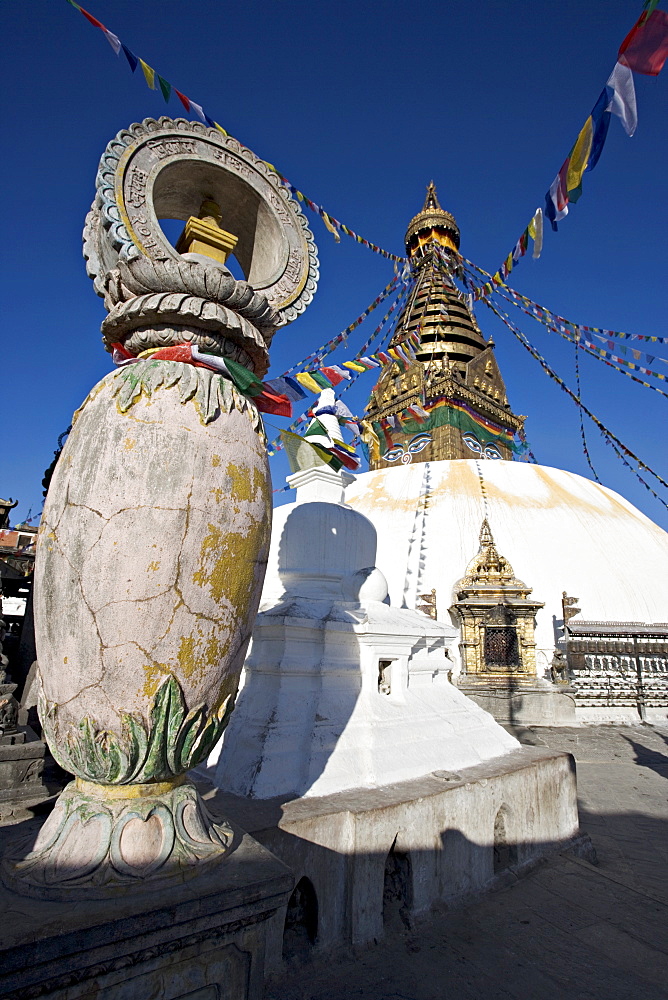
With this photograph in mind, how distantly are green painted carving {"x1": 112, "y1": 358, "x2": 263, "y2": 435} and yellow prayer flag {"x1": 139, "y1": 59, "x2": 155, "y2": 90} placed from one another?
517cm

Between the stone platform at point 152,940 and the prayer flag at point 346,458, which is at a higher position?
the prayer flag at point 346,458

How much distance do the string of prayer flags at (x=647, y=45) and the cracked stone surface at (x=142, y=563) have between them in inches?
171

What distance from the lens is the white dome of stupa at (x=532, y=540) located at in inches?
540

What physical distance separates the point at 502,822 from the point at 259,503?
8.85 feet

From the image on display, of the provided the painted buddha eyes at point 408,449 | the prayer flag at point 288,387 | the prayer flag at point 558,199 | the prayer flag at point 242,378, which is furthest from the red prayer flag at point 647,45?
the painted buddha eyes at point 408,449

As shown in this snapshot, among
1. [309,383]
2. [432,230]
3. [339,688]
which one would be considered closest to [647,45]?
[309,383]

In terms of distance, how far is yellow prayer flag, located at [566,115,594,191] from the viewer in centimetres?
461

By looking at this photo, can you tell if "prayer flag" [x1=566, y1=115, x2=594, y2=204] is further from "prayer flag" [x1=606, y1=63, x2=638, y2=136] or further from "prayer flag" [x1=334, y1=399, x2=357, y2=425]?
"prayer flag" [x1=334, y1=399, x2=357, y2=425]

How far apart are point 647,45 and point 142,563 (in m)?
4.85

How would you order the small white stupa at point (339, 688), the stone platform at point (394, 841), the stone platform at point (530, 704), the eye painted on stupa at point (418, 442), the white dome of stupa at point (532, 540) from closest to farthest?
the stone platform at point (394, 841) → the small white stupa at point (339, 688) → the stone platform at point (530, 704) → the white dome of stupa at point (532, 540) → the eye painted on stupa at point (418, 442)

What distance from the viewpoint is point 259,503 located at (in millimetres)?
1755

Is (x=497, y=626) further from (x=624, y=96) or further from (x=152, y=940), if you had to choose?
(x=152, y=940)

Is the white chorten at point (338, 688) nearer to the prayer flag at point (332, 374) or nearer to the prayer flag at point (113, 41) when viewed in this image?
the prayer flag at point (332, 374)

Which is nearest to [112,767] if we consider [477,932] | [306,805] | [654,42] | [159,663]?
[159,663]
